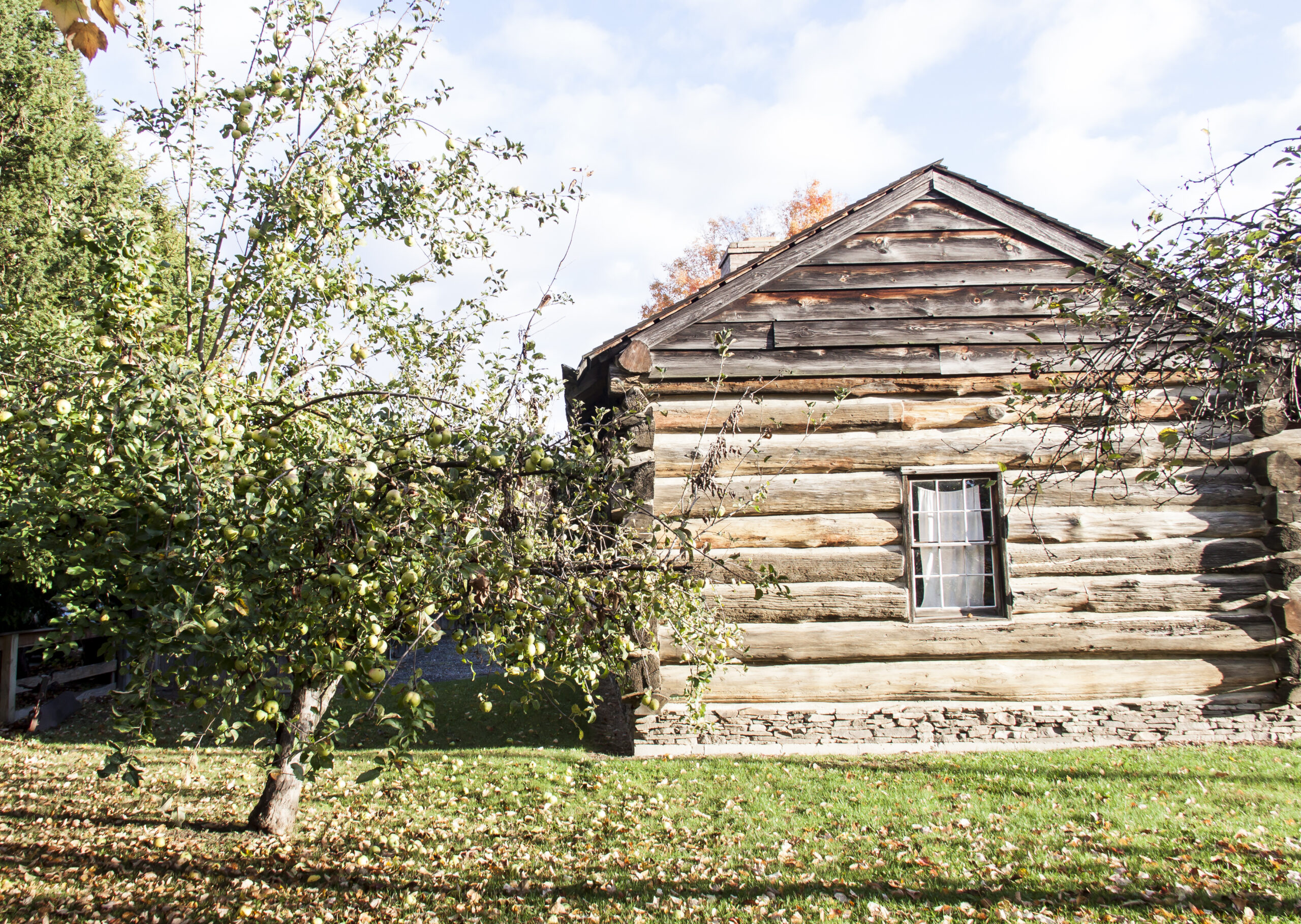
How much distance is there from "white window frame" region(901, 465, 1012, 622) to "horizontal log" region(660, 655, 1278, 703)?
1.54ft

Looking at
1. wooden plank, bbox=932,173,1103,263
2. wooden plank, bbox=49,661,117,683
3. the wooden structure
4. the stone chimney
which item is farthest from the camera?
wooden plank, bbox=49,661,117,683

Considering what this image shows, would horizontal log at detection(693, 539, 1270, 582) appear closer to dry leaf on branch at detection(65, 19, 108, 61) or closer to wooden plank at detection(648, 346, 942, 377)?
wooden plank at detection(648, 346, 942, 377)

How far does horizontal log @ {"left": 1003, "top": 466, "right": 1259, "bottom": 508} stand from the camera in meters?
8.29

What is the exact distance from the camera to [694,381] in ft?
27.8

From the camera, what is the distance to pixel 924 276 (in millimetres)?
8711

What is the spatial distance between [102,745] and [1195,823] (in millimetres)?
11262

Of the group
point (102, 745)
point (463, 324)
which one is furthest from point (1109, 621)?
point (102, 745)

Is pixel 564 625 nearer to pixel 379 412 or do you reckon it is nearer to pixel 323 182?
pixel 379 412

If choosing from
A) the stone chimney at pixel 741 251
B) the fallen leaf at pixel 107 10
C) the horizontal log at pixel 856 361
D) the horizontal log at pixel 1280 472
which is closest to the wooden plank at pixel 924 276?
the horizontal log at pixel 856 361

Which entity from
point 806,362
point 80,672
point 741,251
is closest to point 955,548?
point 806,362

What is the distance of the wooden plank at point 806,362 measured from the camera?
8.46 metres

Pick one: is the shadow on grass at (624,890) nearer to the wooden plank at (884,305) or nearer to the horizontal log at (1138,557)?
the horizontal log at (1138,557)

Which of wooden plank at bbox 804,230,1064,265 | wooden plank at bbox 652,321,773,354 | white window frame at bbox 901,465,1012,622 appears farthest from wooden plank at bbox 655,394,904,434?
wooden plank at bbox 804,230,1064,265

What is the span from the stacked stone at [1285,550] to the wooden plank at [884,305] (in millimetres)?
2913
